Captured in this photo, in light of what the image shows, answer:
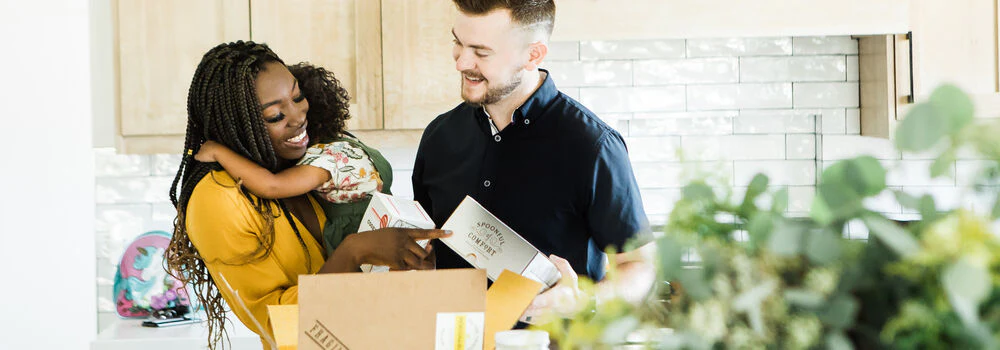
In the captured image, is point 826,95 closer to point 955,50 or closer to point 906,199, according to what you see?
point 955,50

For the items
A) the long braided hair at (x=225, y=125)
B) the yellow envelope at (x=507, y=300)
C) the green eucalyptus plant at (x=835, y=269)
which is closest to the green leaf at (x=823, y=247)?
the green eucalyptus plant at (x=835, y=269)

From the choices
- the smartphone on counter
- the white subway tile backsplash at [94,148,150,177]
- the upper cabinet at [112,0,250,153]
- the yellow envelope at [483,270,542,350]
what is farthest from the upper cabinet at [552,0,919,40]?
the white subway tile backsplash at [94,148,150,177]

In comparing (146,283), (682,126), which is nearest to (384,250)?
(146,283)

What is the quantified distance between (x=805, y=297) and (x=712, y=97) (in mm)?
2746

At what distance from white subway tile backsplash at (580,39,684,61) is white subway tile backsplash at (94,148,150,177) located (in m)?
1.64

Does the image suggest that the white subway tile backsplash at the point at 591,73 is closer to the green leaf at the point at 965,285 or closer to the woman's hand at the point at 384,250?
the woman's hand at the point at 384,250

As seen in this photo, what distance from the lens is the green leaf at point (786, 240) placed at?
528mm

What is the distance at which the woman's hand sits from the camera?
1606 millimetres

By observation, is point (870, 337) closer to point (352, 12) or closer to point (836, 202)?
point (836, 202)

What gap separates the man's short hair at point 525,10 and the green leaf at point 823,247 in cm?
151

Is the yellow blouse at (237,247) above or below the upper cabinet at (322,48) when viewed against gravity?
below

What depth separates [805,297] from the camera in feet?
1.69

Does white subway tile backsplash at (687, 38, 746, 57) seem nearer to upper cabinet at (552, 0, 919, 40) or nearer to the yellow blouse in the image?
upper cabinet at (552, 0, 919, 40)

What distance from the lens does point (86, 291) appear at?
9.57 ft
